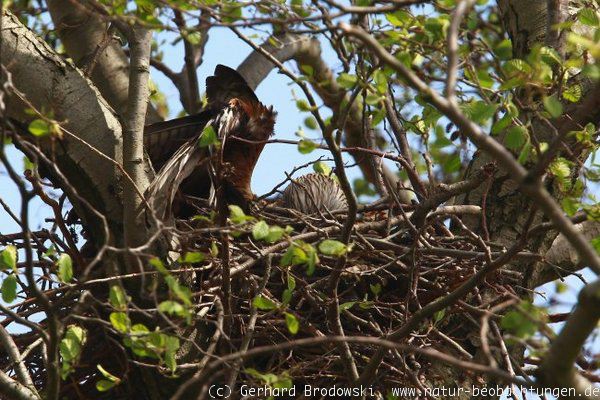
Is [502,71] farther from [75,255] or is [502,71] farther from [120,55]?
[120,55]

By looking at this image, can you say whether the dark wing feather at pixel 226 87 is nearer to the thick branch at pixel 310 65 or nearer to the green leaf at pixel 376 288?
the thick branch at pixel 310 65

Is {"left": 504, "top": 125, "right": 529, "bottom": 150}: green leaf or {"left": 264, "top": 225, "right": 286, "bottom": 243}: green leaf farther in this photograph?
{"left": 504, "top": 125, "right": 529, "bottom": 150}: green leaf

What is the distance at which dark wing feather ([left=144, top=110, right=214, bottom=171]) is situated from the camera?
4652 millimetres

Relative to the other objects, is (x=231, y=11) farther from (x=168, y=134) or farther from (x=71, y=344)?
(x=168, y=134)

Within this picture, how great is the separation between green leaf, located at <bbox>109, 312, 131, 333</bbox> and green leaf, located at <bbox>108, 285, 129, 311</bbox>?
0.23 ft

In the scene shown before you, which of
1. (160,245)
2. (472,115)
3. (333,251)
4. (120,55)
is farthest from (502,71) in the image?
(120,55)

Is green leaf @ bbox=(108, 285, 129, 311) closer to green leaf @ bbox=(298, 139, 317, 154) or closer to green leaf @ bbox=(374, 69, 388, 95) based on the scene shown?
green leaf @ bbox=(298, 139, 317, 154)

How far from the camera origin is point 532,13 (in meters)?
4.90

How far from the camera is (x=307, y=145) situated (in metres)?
3.26

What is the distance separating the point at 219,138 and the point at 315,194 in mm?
1370

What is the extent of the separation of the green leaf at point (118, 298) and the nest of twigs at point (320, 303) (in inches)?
27.0

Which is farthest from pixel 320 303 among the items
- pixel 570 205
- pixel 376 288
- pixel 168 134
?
pixel 168 134

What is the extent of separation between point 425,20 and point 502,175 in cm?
154

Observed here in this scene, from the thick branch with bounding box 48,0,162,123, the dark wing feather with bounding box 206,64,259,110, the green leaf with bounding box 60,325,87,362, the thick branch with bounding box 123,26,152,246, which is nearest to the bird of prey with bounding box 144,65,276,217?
the dark wing feather with bounding box 206,64,259,110
